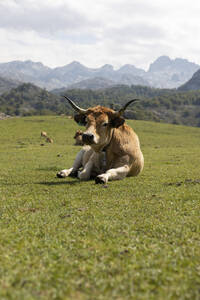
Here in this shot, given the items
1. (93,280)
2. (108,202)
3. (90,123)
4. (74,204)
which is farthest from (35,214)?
(90,123)

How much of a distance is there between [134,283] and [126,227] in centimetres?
186

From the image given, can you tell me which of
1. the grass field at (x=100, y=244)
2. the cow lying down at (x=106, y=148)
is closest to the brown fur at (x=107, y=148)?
the cow lying down at (x=106, y=148)

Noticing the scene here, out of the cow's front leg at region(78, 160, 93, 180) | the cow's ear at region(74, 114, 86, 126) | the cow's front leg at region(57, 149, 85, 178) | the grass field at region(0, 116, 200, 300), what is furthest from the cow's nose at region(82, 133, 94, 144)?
the cow's front leg at region(57, 149, 85, 178)

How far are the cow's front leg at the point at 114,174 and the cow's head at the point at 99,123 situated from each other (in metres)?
0.91

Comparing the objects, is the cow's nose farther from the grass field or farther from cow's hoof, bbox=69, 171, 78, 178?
cow's hoof, bbox=69, 171, 78, 178

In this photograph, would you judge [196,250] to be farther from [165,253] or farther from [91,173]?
[91,173]

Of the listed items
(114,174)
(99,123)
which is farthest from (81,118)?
(114,174)

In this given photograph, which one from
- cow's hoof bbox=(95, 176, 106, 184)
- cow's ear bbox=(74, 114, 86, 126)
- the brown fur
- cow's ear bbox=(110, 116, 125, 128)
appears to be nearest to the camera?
cow's hoof bbox=(95, 176, 106, 184)

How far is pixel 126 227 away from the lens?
5215 millimetres

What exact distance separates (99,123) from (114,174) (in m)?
1.82

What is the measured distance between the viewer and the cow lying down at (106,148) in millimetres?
9641

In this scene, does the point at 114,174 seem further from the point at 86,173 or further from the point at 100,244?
the point at 100,244

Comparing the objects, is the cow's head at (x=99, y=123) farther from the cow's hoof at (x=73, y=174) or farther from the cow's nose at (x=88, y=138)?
the cow's hoof at (x=73, y=174)

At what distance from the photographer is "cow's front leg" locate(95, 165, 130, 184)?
9.55m
